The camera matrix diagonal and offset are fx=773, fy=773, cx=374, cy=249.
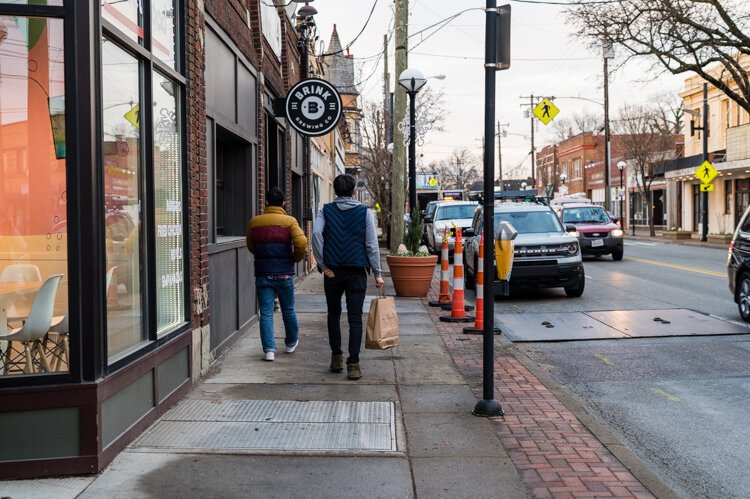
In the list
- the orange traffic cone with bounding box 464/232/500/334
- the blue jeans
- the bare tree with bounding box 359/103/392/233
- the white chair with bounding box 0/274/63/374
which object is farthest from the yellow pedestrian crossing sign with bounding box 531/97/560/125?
the white chair with bounding box 0/274/63/374

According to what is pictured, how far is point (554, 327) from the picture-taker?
10742 mm

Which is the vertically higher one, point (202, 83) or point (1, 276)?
point (202, 83)

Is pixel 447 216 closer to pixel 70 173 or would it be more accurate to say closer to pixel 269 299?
pixel 269 299

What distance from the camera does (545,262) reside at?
14047 mm

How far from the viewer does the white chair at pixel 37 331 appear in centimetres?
460

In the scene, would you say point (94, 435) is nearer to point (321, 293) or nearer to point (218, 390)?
point (218, 390)

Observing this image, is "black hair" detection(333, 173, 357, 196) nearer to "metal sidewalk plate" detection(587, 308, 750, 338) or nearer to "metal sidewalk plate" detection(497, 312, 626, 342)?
"metal sidewalk plate" detection(497, 312, 626, 342)

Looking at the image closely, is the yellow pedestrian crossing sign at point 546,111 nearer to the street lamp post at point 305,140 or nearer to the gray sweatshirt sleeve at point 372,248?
the street lamp post at point 305,140

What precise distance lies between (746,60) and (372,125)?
1786 centimetres

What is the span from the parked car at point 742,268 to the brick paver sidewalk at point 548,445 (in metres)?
4.52

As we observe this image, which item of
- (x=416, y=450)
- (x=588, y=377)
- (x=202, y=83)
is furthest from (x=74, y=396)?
(x=588, y=377)

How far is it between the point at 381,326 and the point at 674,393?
271 cm

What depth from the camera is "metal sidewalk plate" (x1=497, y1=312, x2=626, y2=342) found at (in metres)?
9.94

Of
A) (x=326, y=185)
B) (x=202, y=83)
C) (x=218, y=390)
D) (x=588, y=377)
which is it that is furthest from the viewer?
(x=326, y=185)
